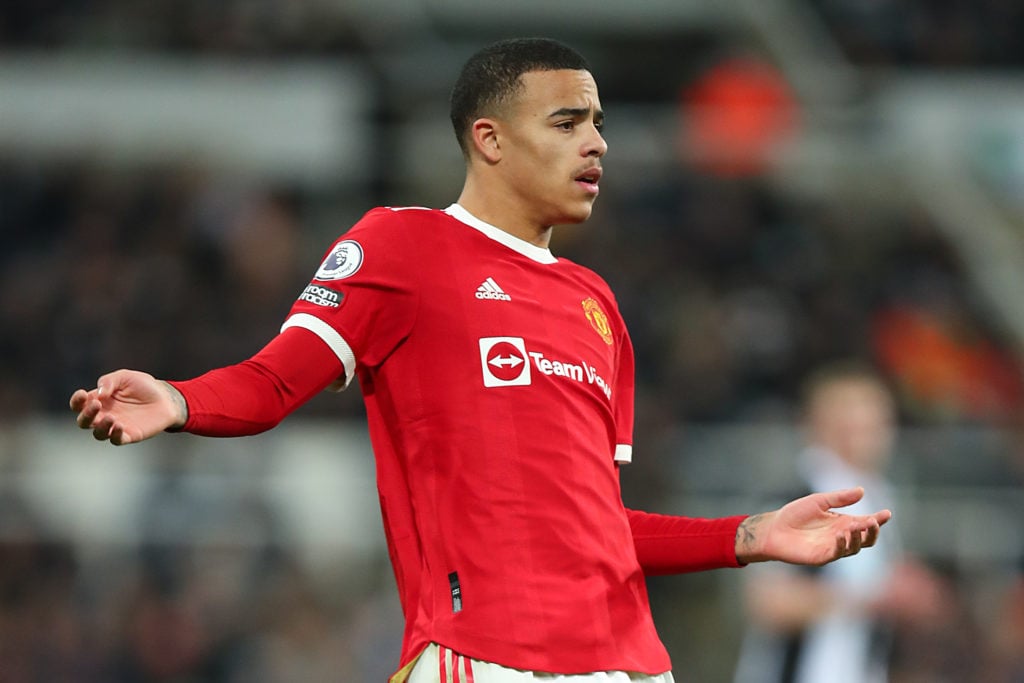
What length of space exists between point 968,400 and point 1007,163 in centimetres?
278

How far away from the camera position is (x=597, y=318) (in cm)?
404

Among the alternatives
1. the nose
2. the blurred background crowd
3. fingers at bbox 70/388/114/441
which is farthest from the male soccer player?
the blurred background crowd

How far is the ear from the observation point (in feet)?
13.2

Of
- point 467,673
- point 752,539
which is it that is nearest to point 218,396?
point 467,673

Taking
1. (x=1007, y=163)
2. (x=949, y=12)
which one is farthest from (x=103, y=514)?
(x=949, y=12)

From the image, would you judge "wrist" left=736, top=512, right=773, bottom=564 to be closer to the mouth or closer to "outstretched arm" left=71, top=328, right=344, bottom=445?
the mouth

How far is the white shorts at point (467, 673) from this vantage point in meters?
3.49

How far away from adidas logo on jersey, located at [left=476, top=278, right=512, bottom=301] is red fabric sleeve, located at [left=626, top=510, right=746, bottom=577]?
66 centimetres

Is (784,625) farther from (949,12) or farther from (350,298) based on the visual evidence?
(949,12)

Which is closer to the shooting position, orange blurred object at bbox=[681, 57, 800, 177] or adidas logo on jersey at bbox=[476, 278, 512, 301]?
adidas logo on jersey at bbox=[476, 278, 512, 301]

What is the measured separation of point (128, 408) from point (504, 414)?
872 mm

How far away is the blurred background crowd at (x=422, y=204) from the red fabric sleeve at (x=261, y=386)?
18.3 feet

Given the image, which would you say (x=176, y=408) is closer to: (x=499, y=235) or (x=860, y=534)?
(x=499, y=235)

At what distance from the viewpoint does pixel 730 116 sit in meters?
13.7
